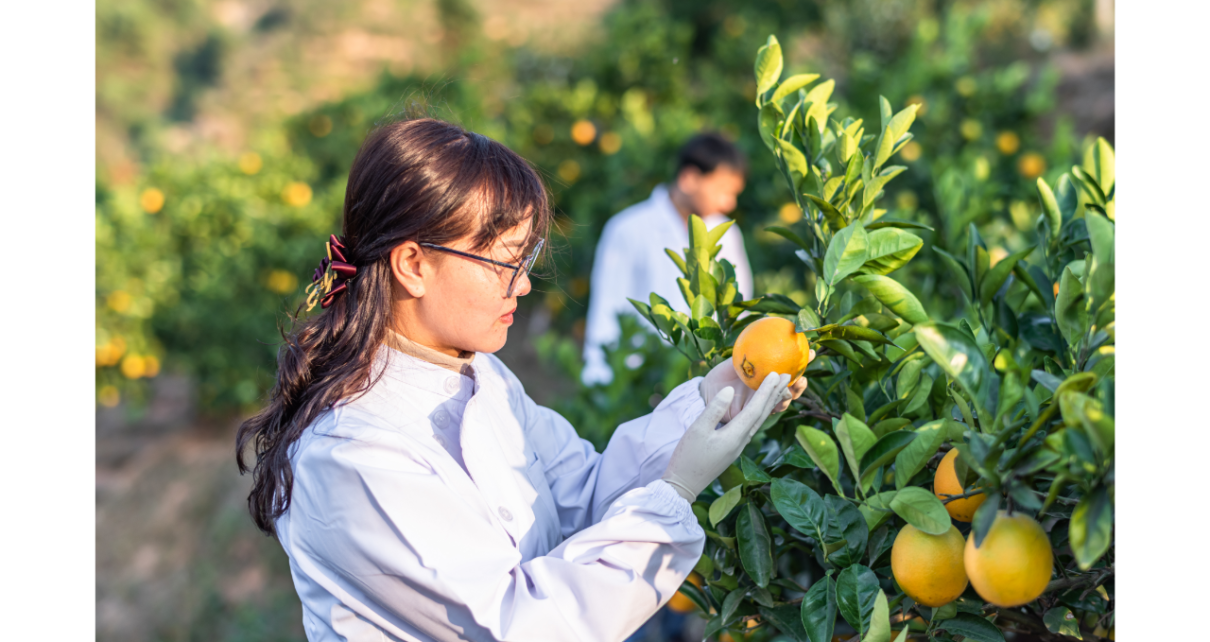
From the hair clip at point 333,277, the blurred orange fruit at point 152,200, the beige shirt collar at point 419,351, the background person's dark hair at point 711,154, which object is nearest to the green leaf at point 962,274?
the beige shirt collar at point 419,351

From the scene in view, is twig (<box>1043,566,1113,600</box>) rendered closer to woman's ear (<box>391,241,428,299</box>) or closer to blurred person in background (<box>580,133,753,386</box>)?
woman's ear (<box>391,241,428,299</box>)

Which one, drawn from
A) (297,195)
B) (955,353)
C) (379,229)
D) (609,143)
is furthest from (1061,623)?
(297,195)

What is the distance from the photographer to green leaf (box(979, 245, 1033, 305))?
1.06m

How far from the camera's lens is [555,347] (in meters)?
2.48

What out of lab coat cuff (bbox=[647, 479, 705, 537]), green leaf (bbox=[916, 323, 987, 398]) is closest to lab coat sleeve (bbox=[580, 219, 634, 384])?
lab coat cuff (bbox=[647, 479, 705, 537])

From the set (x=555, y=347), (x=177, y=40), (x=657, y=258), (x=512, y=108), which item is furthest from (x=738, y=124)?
(x=177, y=40)

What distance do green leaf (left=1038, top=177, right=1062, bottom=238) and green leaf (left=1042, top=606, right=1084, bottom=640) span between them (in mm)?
505

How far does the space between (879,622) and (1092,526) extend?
0.83ft

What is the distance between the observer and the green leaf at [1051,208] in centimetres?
107

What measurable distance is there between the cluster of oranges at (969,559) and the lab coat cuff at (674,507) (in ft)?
0.78

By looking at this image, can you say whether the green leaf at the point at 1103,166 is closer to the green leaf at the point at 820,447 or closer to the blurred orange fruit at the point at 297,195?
the green leaf at the point at 820,447

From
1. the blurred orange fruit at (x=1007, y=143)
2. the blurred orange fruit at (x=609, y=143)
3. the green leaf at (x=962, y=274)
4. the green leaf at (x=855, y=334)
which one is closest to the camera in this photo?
the green leaf at (x=855, y=334)

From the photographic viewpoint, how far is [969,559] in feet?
2.46

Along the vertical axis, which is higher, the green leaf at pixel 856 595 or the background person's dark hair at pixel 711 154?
the background person's dark hair at pixel 711 154
